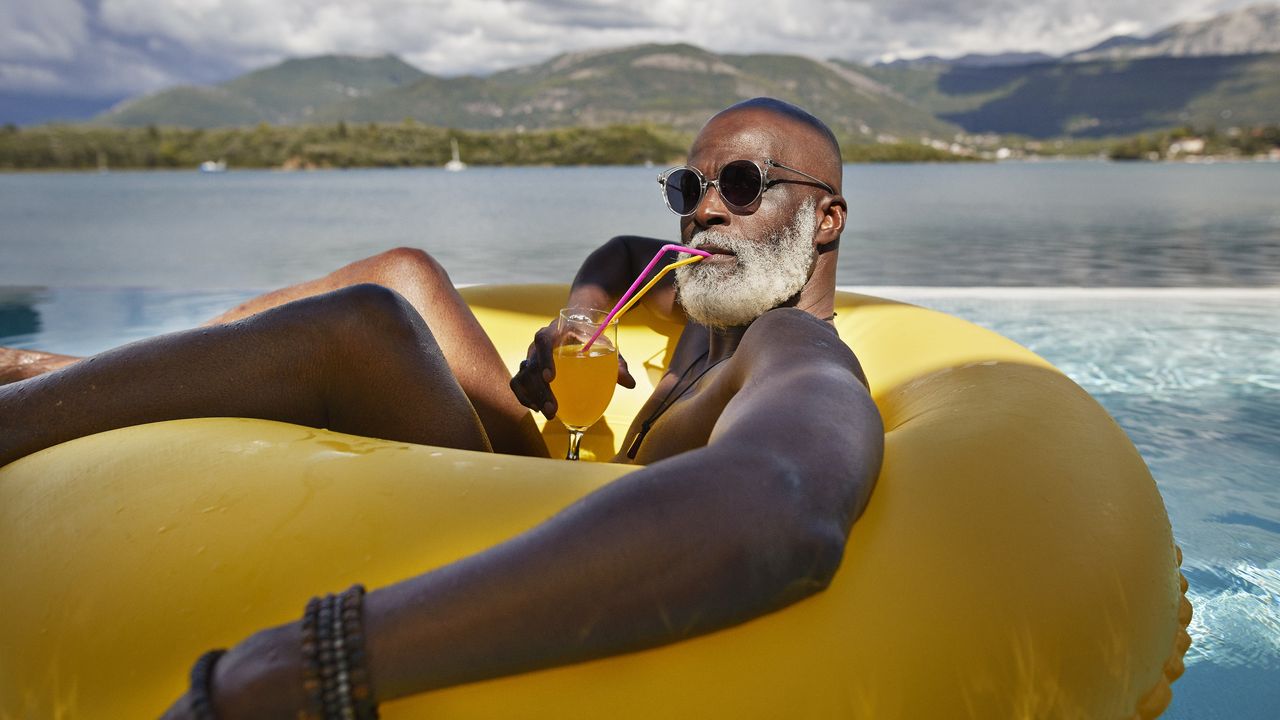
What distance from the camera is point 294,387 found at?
4.31ft

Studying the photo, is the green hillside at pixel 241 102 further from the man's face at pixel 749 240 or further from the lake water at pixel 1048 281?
the man's face at pixel 749 240

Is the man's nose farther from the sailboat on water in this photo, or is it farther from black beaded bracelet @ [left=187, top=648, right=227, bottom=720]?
the sailboat on water

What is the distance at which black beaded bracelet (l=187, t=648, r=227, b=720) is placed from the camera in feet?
2.52

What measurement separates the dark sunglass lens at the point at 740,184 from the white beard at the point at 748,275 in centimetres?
7

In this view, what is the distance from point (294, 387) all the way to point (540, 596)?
2.28ft

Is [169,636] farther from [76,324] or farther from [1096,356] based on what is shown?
[76,324]

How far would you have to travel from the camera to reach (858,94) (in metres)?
99.3

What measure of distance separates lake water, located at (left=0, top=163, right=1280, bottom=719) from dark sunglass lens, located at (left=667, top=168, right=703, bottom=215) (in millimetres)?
1423

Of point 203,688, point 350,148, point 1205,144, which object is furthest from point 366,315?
point 1205,144

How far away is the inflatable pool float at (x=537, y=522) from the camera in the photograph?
87 centimetres

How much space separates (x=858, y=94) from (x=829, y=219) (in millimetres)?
105014

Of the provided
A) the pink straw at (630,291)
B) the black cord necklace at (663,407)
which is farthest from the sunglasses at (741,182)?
the black cord necklace at (663,407)

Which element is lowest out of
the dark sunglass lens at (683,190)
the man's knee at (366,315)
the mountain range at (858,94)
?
the man's knee at (366,315)

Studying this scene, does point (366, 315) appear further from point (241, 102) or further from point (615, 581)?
point (241, 102)
